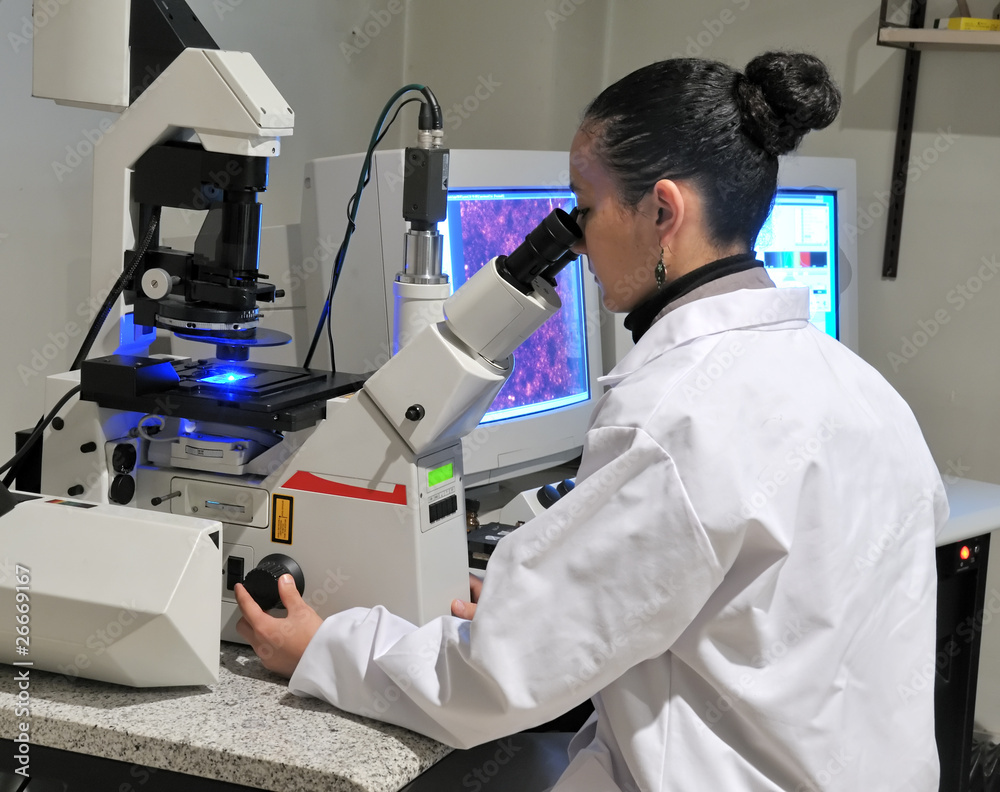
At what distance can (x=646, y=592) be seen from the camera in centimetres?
94

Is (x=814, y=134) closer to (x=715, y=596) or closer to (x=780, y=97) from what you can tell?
(x=780, y=97)

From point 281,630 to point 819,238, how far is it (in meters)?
1.57

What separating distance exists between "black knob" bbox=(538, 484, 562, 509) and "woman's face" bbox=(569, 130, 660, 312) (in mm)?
672

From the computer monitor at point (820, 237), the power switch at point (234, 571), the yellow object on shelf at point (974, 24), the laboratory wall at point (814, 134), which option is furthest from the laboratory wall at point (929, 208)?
the power switch at point (234, 571)

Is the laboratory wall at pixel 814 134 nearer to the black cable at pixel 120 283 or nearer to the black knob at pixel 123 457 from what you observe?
the black cable at pixel 120 283

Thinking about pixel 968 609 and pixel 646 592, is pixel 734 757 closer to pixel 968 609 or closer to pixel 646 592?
pixel 646 592

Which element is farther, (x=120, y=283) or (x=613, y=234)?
(x=120, y=283)

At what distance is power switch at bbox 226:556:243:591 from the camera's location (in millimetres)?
1276

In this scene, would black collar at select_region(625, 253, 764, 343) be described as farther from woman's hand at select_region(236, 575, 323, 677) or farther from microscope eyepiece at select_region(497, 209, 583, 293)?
woman's hand at select_region(236, 575, 323, 677)

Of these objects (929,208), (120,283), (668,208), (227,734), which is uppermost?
(929,208)

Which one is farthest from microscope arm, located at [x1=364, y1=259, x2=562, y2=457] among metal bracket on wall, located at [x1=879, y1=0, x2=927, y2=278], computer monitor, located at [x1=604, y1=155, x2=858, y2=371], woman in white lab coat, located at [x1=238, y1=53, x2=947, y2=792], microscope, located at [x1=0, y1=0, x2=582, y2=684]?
metal bracket on wall, located at [x1=879, y1=0, x2=927, y2=278]

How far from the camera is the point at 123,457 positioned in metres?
1.30

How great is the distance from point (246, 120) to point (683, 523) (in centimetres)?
71

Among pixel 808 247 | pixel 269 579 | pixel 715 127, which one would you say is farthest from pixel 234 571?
pixel 808 247
